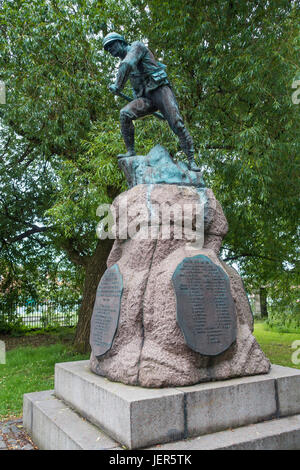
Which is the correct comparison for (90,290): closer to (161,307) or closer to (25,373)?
(25,373)

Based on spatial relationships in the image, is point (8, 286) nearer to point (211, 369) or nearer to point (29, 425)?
point (29, 425)

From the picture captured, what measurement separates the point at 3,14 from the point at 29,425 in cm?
759

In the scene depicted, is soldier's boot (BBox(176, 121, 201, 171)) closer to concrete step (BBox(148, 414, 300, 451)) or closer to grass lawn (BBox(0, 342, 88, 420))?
concrete step (BBox(148, 414, 300, 451))

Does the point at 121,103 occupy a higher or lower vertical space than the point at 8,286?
higher

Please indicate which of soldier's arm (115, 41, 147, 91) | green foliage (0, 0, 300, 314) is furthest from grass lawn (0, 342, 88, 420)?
soldier's arm (115, 41, 147, 91)

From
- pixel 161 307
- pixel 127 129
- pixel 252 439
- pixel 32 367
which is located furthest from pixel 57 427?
pixel 32 367

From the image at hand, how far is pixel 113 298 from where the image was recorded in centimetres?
401

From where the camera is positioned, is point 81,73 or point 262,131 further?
point 81,73

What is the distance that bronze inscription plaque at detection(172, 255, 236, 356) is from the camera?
11.8ft

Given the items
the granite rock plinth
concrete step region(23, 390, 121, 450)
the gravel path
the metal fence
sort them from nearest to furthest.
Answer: concrete step region(23, 390, 121, 450), the granite rock plinth, the gravel path, the metal fence

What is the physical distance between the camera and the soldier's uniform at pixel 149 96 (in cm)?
442

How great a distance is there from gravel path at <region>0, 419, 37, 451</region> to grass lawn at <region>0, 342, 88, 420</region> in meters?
0.43

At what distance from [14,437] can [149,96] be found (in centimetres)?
396
